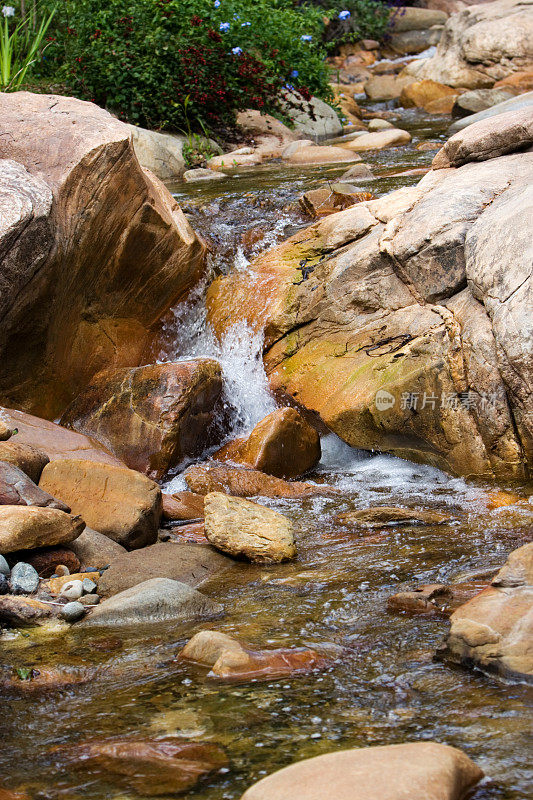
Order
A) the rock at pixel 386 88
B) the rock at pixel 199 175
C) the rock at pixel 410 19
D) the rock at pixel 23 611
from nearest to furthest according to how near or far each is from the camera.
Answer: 1. the rock at pixel 23 611
2. the rock at pixel 199 175
3. the rock at pixel 386 88
4. the rock at pixel 410 19

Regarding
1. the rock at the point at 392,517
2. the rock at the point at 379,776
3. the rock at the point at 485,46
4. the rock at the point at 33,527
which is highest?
the rock at the point at 485,46

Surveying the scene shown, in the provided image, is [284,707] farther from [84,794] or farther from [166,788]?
[84,794]

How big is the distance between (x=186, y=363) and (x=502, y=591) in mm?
3873

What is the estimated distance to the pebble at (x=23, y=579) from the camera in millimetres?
4066

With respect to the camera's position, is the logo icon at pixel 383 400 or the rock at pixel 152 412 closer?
the logo icon at pixel 383 400

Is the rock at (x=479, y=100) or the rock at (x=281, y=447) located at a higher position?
the rock at (x=479, y=100)

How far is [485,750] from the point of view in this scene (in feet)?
8.16

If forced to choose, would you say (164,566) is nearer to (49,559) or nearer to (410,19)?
(49,559)

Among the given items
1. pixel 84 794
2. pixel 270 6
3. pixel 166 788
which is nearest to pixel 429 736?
pixel 166 788

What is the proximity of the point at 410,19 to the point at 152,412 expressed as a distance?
848 inches

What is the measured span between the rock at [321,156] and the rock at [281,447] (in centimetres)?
617

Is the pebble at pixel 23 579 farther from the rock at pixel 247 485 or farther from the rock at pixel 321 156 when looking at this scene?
the rock at pixel 321 156

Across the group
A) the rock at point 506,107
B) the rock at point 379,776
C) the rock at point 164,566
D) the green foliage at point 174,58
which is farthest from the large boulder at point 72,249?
the green foliage at point 174,58

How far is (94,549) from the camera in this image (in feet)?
15.0
